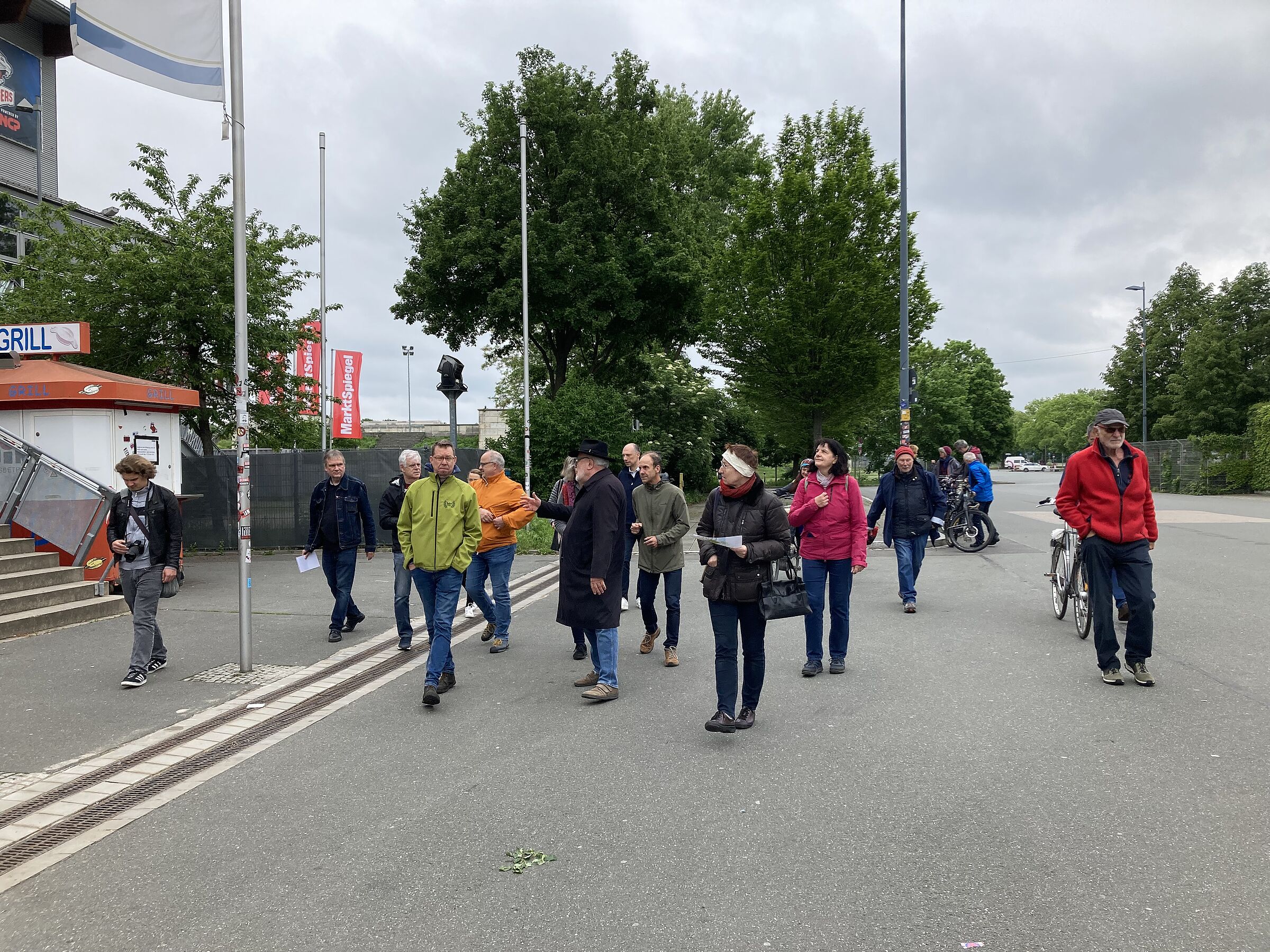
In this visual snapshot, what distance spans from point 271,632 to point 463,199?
69.8 ft

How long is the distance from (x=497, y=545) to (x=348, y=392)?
22492mm

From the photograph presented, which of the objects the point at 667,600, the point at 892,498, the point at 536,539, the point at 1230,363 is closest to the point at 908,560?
the point at 892,498

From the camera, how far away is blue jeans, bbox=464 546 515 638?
27.2 ft

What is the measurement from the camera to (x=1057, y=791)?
4.44 metres

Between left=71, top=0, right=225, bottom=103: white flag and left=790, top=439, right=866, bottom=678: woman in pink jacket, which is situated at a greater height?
left=71, top=0, right=225, bottom=103: white flag

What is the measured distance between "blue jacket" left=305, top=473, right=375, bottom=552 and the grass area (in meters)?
6.58

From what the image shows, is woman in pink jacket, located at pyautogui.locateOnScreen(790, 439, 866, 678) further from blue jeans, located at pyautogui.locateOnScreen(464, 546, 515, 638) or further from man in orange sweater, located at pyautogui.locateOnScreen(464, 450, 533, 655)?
blue jeans, located at pyautogui.locateOnScreen(464, 546, 515, 638)

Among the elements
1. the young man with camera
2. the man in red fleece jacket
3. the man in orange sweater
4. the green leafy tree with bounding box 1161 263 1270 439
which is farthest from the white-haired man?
the green leafy tree with bounding box 1161 263 1270 439

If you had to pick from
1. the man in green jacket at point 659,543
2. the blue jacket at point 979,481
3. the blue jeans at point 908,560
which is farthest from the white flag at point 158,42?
the blue jacket at point 979,481

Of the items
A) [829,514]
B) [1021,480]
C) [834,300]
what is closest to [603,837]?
[829,514]

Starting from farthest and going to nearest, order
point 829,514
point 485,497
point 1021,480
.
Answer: point 1021,480, point 485,497, point 829,514

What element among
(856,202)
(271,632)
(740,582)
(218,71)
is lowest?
(271,632)

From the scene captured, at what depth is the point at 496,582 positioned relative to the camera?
8297 mm

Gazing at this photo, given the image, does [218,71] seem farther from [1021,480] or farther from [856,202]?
[1021,480]
